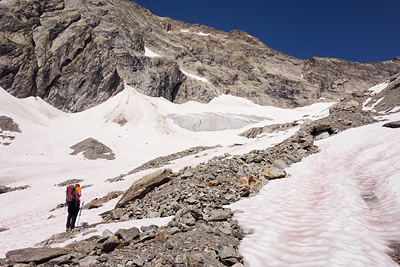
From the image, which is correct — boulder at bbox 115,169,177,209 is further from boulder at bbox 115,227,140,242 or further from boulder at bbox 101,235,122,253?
boulder at bbox 101,235,122,253

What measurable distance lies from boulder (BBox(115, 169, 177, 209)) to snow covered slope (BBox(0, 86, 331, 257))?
159cm

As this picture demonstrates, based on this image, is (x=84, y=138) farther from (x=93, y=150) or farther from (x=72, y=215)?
(x=72, y=215)

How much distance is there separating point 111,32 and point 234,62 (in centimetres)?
Result: 7321

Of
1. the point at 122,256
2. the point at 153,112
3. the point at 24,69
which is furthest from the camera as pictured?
the point at 153,112

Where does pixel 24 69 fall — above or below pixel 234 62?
below

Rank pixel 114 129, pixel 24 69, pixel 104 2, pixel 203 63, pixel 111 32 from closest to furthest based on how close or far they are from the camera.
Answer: pixel 114 129 < pixel 24 69 < pixel 111 32 < pixel 104 2 < pixel 203 63

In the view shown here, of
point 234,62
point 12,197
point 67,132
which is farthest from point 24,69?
point 234,62

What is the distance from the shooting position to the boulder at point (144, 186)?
9.86 m

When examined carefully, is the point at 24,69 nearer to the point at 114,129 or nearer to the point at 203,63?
the point at 114,129

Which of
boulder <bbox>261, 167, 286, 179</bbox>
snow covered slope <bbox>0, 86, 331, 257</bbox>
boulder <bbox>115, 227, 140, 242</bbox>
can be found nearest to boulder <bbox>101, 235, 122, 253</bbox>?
boulder <bbox>115, 227, 140, 242</bbox>

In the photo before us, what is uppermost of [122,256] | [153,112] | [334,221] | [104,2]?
[104,2]

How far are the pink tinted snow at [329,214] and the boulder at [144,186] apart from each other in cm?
457

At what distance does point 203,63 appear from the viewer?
412ft

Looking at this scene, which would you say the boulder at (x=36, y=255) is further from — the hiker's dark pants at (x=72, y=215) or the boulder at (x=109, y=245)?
the hiker's dark pants at (x=72, y=215)
